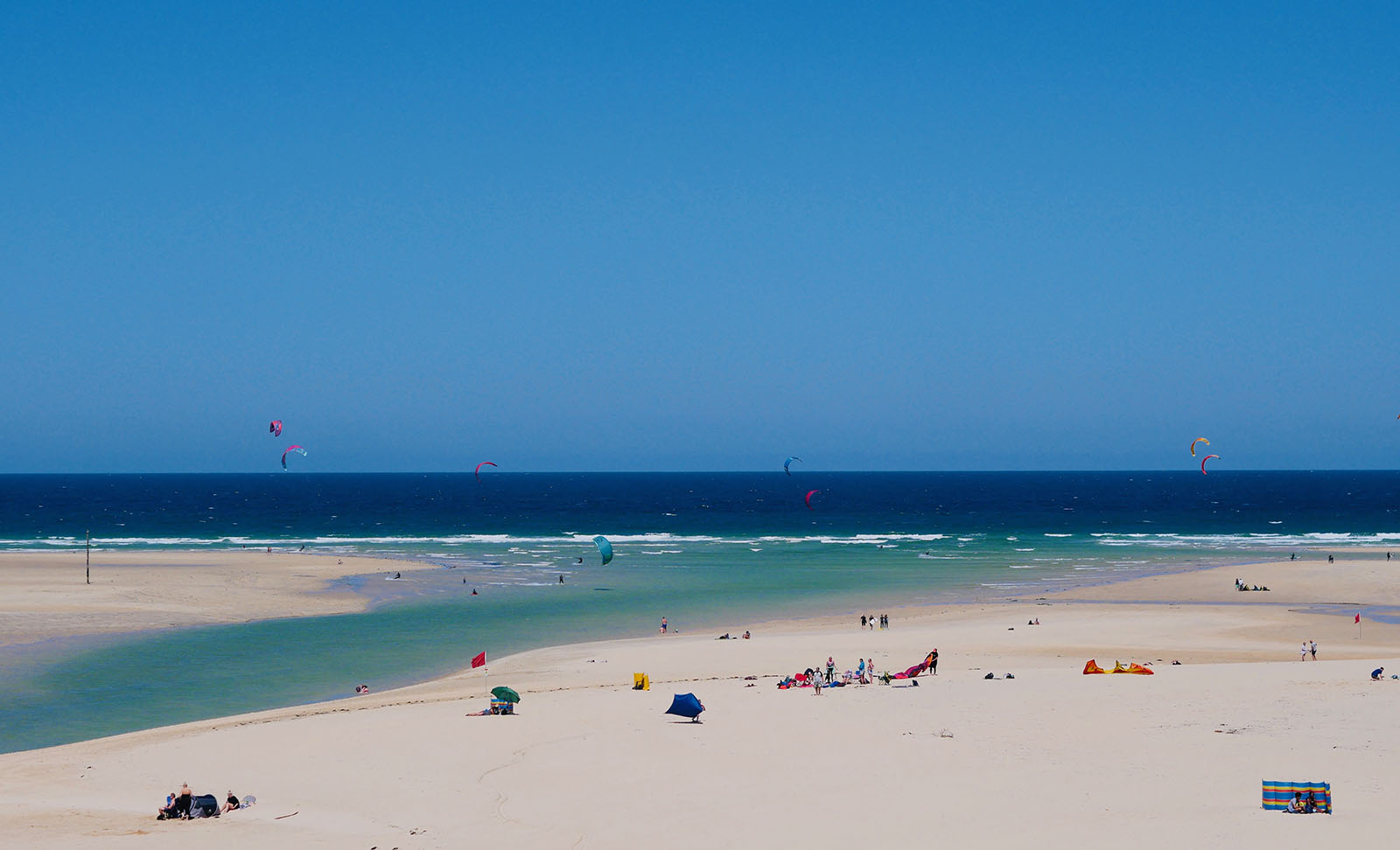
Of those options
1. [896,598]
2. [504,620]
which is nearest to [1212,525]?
[896,598]

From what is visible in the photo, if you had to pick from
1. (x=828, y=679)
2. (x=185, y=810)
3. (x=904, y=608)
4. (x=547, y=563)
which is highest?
(x=185, y=810)

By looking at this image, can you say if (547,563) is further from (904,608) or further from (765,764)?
(765,764)

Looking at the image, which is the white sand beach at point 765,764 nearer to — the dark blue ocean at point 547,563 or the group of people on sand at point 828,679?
the group of people on sand at point 828,679

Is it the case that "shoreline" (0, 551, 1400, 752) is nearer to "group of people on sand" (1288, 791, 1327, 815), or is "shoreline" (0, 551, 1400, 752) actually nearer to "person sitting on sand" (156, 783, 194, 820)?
"person sitting on sand" (156, 783, 194, 820)

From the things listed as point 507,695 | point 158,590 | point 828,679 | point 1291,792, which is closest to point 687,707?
point 507,695

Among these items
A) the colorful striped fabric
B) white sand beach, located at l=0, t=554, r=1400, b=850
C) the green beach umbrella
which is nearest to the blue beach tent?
white sand beach, located at l=0, t=554, r=1400, b=850

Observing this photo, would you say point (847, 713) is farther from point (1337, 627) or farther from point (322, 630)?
point (1337, 627)
